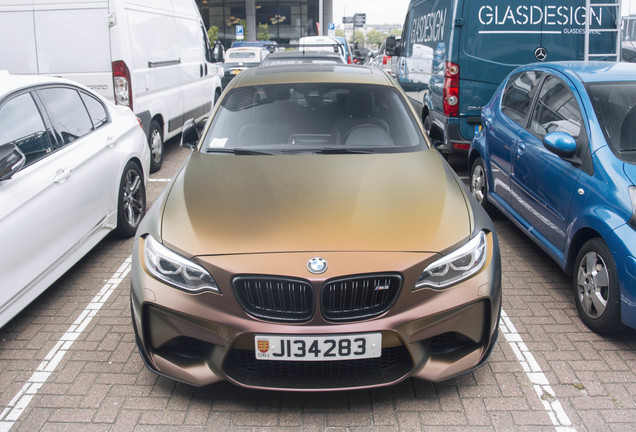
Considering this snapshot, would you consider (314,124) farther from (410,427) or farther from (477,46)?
(477,46)

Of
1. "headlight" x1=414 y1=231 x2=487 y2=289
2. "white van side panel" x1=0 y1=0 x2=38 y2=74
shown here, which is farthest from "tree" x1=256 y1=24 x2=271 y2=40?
"headlight" x1=414 y1=231 x2=487 y2=289

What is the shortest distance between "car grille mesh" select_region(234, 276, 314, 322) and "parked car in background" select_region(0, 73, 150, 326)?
162 centimetres

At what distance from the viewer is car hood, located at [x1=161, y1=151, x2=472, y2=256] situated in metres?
3.08

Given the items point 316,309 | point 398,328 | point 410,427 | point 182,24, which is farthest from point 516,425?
point 182,24

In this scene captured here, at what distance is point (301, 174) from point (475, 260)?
3.95 feet

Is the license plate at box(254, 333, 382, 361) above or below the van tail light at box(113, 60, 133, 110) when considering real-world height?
below

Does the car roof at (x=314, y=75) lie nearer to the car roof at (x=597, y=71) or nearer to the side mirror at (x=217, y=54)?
the car roof at (x=597, y=71)

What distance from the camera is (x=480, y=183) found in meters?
6.56

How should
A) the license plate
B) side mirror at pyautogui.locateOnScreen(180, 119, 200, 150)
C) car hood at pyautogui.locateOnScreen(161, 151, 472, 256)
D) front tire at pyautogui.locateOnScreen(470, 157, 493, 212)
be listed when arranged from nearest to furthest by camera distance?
the license plate < car hood at pyautogui.locateOnScreen(161, 151, 472, 256) < side mirror at pyautogui.locateOnScreen(180, 119, 200, 150) < front tire at pyautogui.locateOnScreen(470, 157, 493, 212)

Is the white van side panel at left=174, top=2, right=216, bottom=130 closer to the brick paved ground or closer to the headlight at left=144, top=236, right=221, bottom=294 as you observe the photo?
the brick paved ground

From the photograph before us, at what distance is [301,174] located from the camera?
3820mm

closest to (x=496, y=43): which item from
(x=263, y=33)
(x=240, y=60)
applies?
(x=240, y=60)

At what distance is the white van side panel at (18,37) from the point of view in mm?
7648

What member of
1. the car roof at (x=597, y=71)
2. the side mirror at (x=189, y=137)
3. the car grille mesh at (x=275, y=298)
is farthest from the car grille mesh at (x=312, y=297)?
the car roof at (x=597, y=71)
